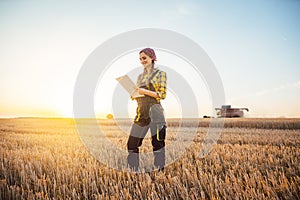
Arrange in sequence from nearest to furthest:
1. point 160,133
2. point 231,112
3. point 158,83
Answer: point 158,83 < point 160,133 < point 231,112

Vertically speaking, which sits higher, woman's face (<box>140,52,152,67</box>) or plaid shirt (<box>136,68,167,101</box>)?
woman's face (<box>140,52,152,67</box>)

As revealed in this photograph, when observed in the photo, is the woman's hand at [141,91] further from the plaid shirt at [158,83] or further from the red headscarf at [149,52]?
the red headscarf at [149,52]

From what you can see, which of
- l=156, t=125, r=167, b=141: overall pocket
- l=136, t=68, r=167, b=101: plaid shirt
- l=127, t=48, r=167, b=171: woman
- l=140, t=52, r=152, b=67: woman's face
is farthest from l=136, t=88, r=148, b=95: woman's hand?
l=156, t=125, r=167, b=141: overall pocket

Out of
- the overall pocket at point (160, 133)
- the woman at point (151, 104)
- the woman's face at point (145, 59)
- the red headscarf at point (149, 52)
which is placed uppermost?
the red headscarf at point (149, 52)

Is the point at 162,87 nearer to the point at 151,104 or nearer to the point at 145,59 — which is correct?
the point at 151,104

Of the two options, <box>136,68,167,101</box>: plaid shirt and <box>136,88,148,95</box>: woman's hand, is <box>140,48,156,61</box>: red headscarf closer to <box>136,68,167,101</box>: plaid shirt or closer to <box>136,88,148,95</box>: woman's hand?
<box>136,68,167,101</box>: plaid shirt

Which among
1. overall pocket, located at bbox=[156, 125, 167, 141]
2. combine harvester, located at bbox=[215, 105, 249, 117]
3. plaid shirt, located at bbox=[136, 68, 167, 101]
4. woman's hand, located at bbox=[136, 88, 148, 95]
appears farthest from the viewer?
combine harvester, located at bbox=[215, 105, 249, 117]

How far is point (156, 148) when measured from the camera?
12.3 ft

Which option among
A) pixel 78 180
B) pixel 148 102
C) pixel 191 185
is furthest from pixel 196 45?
pixel 78 180

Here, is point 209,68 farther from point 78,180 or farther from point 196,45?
point 78,180

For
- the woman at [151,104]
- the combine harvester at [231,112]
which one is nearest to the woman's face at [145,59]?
the woman at [151,104]

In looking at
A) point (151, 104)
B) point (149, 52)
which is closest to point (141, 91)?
point (151, 104)

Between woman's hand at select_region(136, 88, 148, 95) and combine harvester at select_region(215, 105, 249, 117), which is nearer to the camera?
woman's hand at select_region(136, 88, 148, 95)

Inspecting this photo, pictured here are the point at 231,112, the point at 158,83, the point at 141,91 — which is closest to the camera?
the point at 141,91
